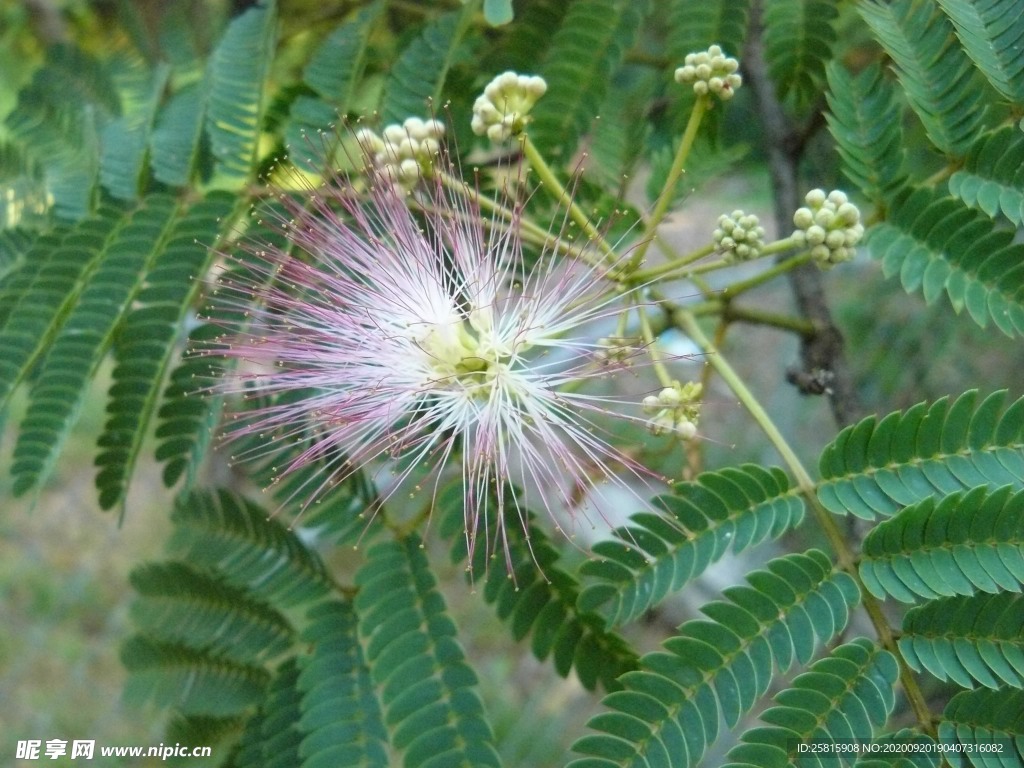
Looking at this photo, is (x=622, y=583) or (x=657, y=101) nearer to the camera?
(x=622, y=583)

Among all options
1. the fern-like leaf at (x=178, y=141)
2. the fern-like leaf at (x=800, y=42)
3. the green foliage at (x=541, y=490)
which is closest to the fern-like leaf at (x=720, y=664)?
the green foliage at (x=541, y=490)

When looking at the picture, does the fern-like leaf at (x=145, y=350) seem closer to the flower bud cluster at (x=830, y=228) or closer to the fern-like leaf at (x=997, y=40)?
the flower bud cluster at (x=830, y=228)

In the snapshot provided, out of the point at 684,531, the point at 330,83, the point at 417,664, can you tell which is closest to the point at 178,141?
the point at 330,83

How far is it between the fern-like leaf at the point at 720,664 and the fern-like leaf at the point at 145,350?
1095 mm

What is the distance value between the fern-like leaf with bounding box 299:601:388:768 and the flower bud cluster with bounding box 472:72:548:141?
108cm

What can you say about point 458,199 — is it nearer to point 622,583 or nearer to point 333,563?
point 622,583

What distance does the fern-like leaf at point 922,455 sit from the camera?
4.97 ft

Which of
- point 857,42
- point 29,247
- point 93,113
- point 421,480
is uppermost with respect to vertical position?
point 857,42

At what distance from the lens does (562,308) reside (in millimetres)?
1751

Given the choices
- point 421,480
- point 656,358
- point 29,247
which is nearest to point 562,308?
point 656,358

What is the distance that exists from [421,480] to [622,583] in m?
0.45

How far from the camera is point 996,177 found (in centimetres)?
165

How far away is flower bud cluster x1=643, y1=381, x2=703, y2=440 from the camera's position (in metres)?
1.57

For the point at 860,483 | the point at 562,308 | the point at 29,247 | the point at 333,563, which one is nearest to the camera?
the point at 860,483
